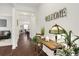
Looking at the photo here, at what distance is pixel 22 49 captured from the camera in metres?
2.42

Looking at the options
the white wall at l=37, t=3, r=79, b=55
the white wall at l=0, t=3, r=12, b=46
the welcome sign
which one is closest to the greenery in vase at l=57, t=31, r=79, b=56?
the white wall at l=37, t=3, r=79, b=55

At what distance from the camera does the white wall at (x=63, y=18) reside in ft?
7.57

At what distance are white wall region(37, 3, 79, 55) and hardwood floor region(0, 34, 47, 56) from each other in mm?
311

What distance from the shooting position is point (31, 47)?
2.46m

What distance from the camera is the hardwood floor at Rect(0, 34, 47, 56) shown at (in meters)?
2.38

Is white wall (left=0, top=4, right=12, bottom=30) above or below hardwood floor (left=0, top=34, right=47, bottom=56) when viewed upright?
above

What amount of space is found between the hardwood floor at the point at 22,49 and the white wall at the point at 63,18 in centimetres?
31

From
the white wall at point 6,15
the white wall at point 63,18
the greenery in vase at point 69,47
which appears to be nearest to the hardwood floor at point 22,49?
the white wall at point 6,15

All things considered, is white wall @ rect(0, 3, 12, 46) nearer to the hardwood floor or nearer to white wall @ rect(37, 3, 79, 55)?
the hardwood floor

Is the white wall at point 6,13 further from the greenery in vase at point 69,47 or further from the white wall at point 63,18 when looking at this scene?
the greenery in vase at point 69,47

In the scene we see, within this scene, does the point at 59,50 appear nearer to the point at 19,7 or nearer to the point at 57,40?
the point at 57,40

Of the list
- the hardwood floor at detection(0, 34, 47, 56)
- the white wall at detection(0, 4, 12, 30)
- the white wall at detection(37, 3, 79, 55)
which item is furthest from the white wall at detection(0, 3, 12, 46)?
the white wall at detection(37, 3, 79, 55)

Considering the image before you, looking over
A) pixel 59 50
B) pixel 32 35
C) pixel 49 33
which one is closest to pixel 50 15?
pixel 49 33

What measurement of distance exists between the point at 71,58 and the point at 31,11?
1.14 meters
